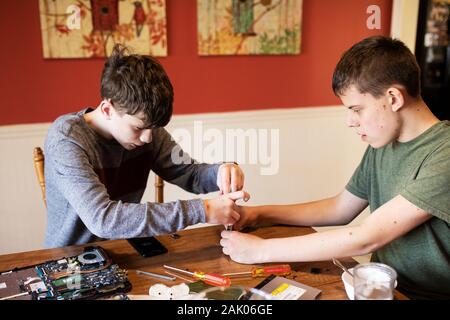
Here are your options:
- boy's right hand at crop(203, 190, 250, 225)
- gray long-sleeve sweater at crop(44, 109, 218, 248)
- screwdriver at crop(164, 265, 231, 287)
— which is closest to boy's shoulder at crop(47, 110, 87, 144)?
gray long-sleeve sweater at crop(44, 109, 218, 248)

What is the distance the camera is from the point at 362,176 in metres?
1.44

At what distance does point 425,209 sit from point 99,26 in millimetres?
1896

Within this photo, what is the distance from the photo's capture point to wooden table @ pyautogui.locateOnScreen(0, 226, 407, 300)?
105 cm

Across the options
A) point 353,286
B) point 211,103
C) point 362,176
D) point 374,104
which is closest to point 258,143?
point 211,103

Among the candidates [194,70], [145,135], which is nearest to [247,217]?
[145,135]

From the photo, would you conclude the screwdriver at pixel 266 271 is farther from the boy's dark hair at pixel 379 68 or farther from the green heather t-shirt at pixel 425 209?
the boy's dark hair at pixel 379 68

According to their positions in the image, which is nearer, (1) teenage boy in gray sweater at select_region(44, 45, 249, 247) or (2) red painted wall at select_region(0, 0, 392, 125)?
(1) teenage boy in gray sweater at select_region(44, 45, 249, 247)

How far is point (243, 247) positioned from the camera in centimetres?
119

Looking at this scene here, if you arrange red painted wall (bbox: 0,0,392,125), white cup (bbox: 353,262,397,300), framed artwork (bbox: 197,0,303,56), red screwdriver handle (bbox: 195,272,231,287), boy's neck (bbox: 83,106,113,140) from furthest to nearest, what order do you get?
framed artwork (bbox: 197,0,303,56), red painted wall (bbox: 0,0,392,125), boy's neck (bbox: 83,106,113,140), red screwdriver handle (bbox: 195,272,231,287), white cup (bbox: 353,262,397,300)

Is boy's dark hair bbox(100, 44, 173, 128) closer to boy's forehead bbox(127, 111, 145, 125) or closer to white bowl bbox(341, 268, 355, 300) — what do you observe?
boy's forehead bbox(127, 111, 145, 125)

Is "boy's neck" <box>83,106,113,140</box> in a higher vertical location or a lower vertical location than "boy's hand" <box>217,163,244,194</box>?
higher

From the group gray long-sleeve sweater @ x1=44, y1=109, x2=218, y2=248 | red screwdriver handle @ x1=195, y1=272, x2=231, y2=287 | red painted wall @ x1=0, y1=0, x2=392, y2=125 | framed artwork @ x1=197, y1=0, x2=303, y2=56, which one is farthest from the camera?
framed artwork @ x1=197, y1=0, x2=303, y2=56

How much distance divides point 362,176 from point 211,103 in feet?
4.56
